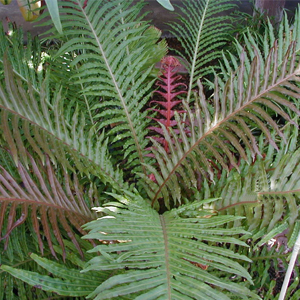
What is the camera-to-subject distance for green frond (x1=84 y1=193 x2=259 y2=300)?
0.64 m

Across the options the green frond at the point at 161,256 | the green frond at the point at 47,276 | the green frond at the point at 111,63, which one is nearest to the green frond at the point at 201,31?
the green frond at the point at 111,63

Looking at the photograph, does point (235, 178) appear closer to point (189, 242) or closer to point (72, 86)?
point (189, 242)

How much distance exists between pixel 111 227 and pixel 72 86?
811 millimetres

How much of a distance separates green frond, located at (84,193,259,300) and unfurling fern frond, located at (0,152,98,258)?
0.13m

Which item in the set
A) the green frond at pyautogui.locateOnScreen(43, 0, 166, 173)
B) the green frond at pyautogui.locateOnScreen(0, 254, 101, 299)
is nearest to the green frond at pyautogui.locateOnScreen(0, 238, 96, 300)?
the green frond at pyautogui.locateOnScreen(0, 254, 101, 299)

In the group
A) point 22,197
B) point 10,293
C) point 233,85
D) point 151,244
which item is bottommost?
point 10,293

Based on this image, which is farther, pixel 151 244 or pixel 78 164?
pixel 78 164

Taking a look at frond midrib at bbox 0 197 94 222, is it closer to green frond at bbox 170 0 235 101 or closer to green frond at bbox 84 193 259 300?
green frond at bbox 84 193 259 300

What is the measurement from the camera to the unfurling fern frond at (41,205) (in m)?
0.81

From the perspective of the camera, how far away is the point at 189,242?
2.50 ft

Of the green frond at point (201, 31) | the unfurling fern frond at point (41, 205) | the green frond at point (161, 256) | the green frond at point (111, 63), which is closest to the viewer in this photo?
the green frond at point (161, 256)

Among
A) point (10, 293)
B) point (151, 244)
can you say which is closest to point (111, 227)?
point (151, 244)

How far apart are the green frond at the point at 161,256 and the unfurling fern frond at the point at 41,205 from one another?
0.41 feet

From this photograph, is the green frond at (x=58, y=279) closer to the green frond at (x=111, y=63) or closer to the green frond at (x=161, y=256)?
the green frond at (x=161, y=256)
